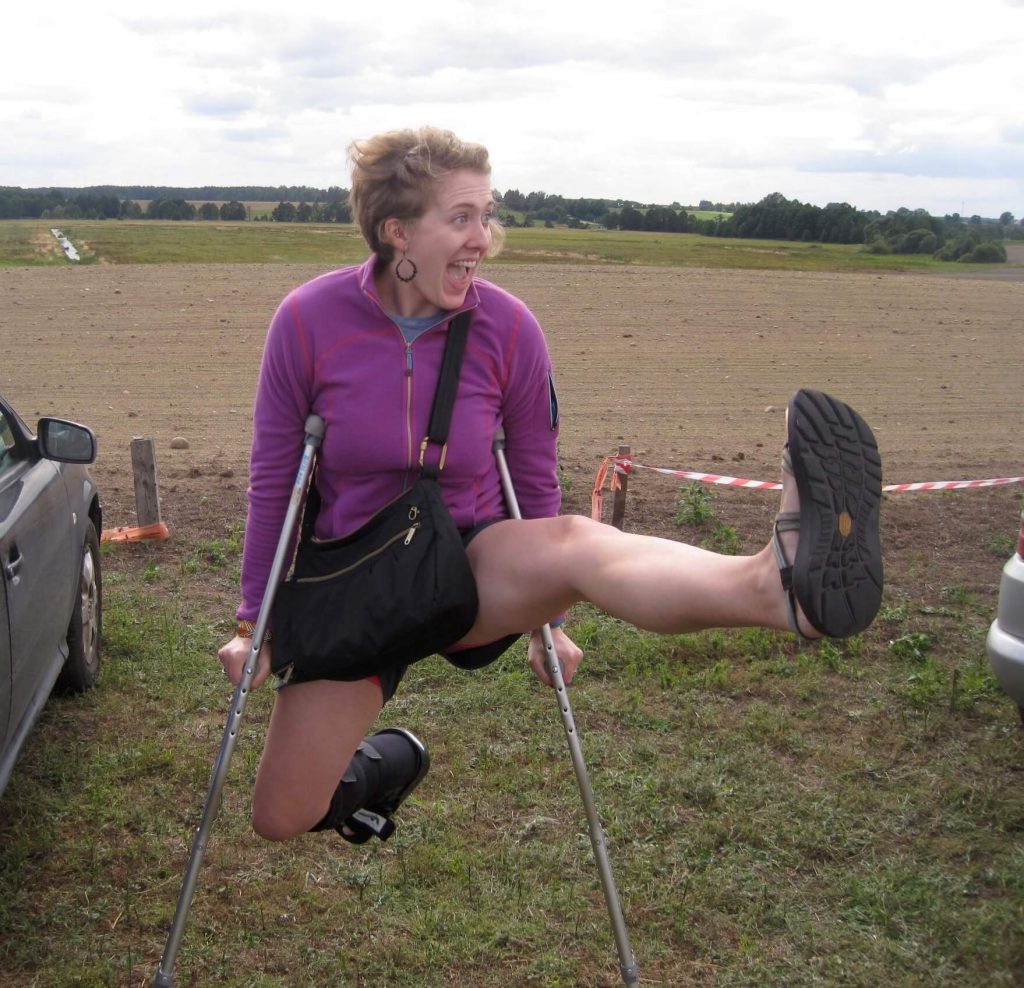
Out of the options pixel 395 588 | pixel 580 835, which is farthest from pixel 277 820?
pixel 580 835

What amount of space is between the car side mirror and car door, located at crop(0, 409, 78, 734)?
5.9 inches

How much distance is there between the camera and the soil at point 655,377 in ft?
31.3

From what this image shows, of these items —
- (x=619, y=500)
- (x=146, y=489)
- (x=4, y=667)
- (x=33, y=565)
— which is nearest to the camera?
(x=4, y=667)

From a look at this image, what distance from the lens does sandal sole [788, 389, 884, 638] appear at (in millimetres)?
2691

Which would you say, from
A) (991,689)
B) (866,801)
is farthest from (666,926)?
(991,689)

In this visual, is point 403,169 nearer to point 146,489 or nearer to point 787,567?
point 787,567

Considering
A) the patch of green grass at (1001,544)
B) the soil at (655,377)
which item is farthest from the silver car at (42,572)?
the patch of green grass at (1001,544)

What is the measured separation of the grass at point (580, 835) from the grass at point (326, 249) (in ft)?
128

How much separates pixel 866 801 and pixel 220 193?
426 ft

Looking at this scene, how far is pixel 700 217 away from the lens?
94.6 m

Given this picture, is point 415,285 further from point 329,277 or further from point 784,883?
point 784,883

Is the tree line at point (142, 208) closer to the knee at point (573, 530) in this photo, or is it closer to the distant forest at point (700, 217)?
the distant forest at point (700, 217)

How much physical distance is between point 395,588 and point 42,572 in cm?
208

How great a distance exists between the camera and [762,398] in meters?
18.0
